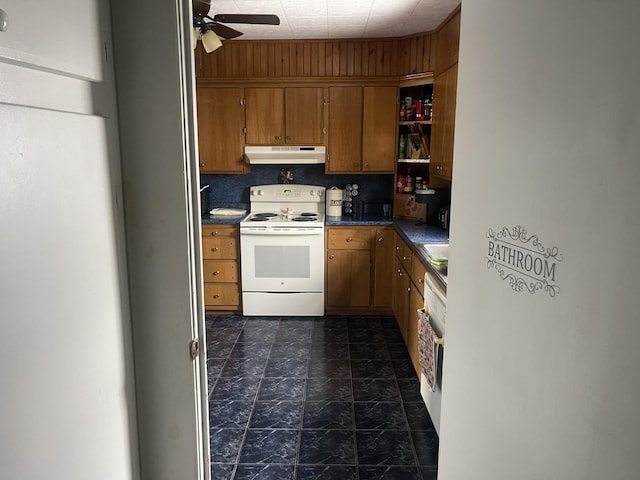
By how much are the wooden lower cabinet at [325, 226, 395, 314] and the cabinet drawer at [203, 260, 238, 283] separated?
0.86m

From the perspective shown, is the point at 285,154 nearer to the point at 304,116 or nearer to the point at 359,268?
the point at 304,116

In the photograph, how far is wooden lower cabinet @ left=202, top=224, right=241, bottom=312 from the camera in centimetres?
427

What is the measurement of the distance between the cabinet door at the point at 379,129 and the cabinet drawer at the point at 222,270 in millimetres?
1533

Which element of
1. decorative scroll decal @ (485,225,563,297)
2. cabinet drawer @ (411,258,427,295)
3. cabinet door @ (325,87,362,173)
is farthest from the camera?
cabinet door @ (325,87,362,173)

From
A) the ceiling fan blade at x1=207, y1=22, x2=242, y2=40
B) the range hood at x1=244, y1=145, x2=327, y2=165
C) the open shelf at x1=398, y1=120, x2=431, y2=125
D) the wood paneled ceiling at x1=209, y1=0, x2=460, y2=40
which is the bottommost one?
the range hood at x1=244, y1=145, x2=327, y2=165

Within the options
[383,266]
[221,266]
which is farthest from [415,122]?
[221,266]

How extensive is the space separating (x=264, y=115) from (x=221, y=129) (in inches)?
16.7

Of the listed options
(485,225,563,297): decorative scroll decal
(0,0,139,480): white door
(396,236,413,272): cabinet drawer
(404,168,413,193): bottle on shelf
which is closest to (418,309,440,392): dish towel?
(396,236,413,272): cabinet drawer

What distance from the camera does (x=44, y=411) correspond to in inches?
28.6

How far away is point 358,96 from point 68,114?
3759 millimetres

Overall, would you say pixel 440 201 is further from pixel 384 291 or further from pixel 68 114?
pixel 68 114

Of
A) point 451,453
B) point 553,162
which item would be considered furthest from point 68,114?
point 451,453

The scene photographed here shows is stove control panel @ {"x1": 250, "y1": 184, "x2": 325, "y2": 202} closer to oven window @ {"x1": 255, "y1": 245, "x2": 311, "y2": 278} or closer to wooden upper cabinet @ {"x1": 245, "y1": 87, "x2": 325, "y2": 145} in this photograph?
wooden upper cabinet @ {"x1": 245, "y1": 87, "x2": 325, "y2": 145}

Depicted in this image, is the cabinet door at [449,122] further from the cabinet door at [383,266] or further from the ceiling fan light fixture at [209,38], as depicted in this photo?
the ceiling fan light fixture at [209,38]
